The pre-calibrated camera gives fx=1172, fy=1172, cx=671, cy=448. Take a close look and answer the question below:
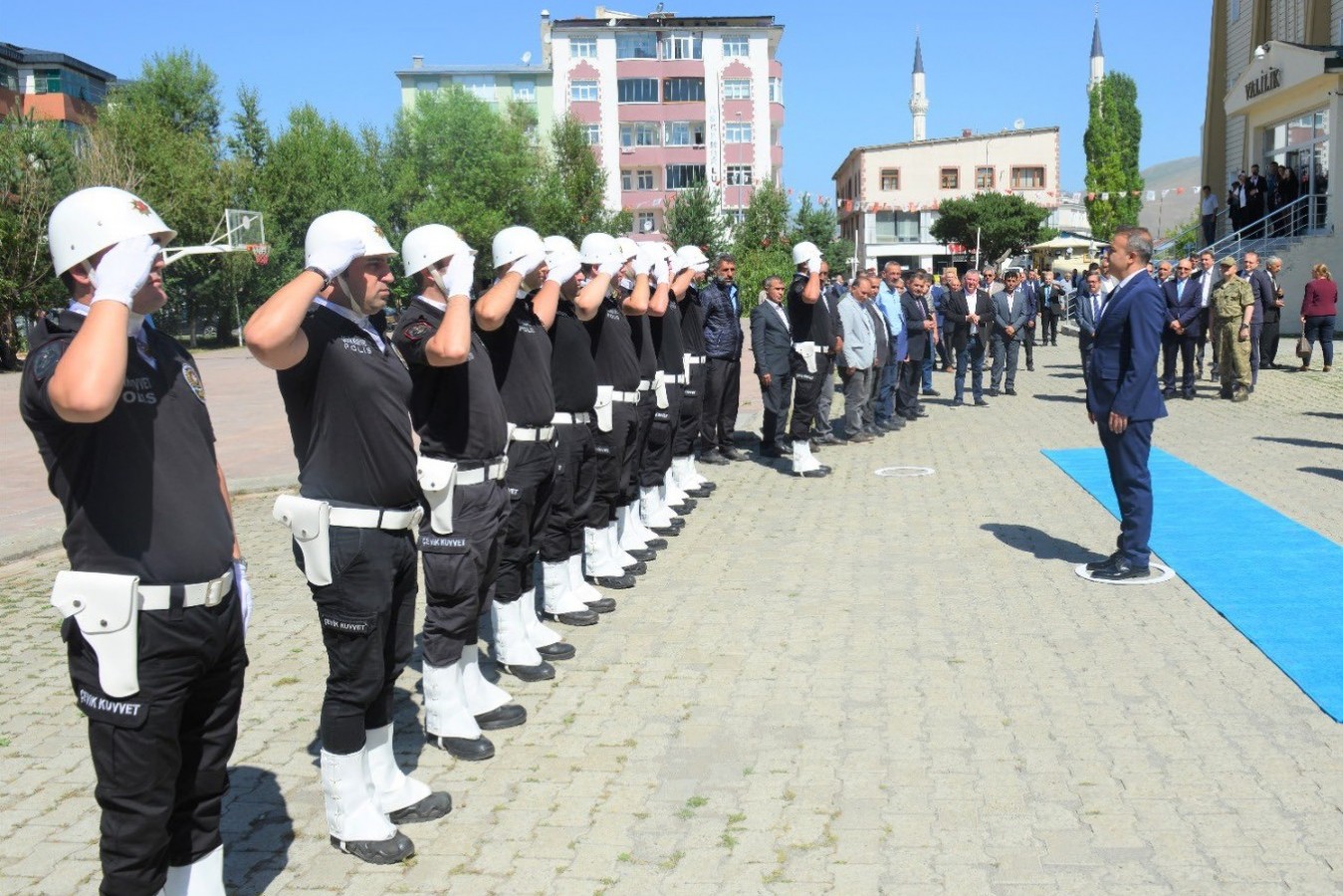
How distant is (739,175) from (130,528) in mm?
79751

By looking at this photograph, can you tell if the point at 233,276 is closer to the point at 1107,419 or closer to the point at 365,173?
the point at 365,173

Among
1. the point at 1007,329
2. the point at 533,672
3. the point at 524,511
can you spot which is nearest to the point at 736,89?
the point at 1007,329

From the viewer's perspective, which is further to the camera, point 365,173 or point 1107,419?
point 365,173

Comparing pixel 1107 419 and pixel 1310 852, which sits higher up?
pixel 1107 419

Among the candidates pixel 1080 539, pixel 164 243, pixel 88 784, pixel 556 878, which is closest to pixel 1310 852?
pixel 556 878

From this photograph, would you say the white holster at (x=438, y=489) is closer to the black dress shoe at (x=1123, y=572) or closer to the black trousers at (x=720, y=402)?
the black dress shoe at (x=1123, y=572)

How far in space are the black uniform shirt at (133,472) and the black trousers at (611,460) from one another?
167 inches

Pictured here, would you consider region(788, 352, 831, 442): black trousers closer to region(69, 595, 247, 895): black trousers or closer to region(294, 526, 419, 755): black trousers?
region(294, 526, 419, 755): black trousers

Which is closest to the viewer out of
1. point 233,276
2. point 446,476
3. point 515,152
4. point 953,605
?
point 446,476

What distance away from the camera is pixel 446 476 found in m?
4.96

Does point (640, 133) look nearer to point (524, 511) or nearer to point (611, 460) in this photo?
point (611, 460)

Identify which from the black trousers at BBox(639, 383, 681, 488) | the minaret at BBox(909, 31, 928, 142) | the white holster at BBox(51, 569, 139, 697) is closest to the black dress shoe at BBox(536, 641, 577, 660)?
the black trousers at BBox(639, 383, 681, 488)

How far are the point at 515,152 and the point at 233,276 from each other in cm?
2351

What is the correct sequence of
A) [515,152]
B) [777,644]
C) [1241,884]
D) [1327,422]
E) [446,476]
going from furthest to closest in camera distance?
[515,152] → [1327,422] → [777,644] → [446,476] → [1241,884]
